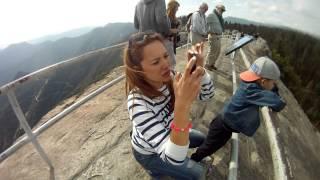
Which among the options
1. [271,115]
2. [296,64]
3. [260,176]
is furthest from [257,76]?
[296,64]

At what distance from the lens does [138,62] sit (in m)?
2.53

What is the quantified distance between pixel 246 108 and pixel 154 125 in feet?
5.93

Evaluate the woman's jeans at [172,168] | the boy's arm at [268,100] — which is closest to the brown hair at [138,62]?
the woman's jeans at [172,168]

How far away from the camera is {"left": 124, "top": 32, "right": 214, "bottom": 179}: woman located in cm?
192

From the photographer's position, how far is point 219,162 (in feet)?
15.4

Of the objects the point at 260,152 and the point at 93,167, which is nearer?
the point at 93,167

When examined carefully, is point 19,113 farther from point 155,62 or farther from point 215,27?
point 215,27

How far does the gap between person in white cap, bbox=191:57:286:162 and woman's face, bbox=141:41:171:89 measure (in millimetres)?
→ 1631

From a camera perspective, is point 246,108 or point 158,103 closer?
point 158,103

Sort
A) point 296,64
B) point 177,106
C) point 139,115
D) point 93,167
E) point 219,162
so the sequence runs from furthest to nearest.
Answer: point 296,64
point 219,162
point 93,167
point 139,115
point 177,106

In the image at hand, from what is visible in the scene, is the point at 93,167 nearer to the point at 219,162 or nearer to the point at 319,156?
the point at 219,162

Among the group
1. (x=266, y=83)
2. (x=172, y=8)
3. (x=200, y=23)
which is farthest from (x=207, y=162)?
(x=200, y=23)

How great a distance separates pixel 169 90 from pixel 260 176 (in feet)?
9.68

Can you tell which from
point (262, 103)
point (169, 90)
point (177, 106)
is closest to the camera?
point (177, 106)
